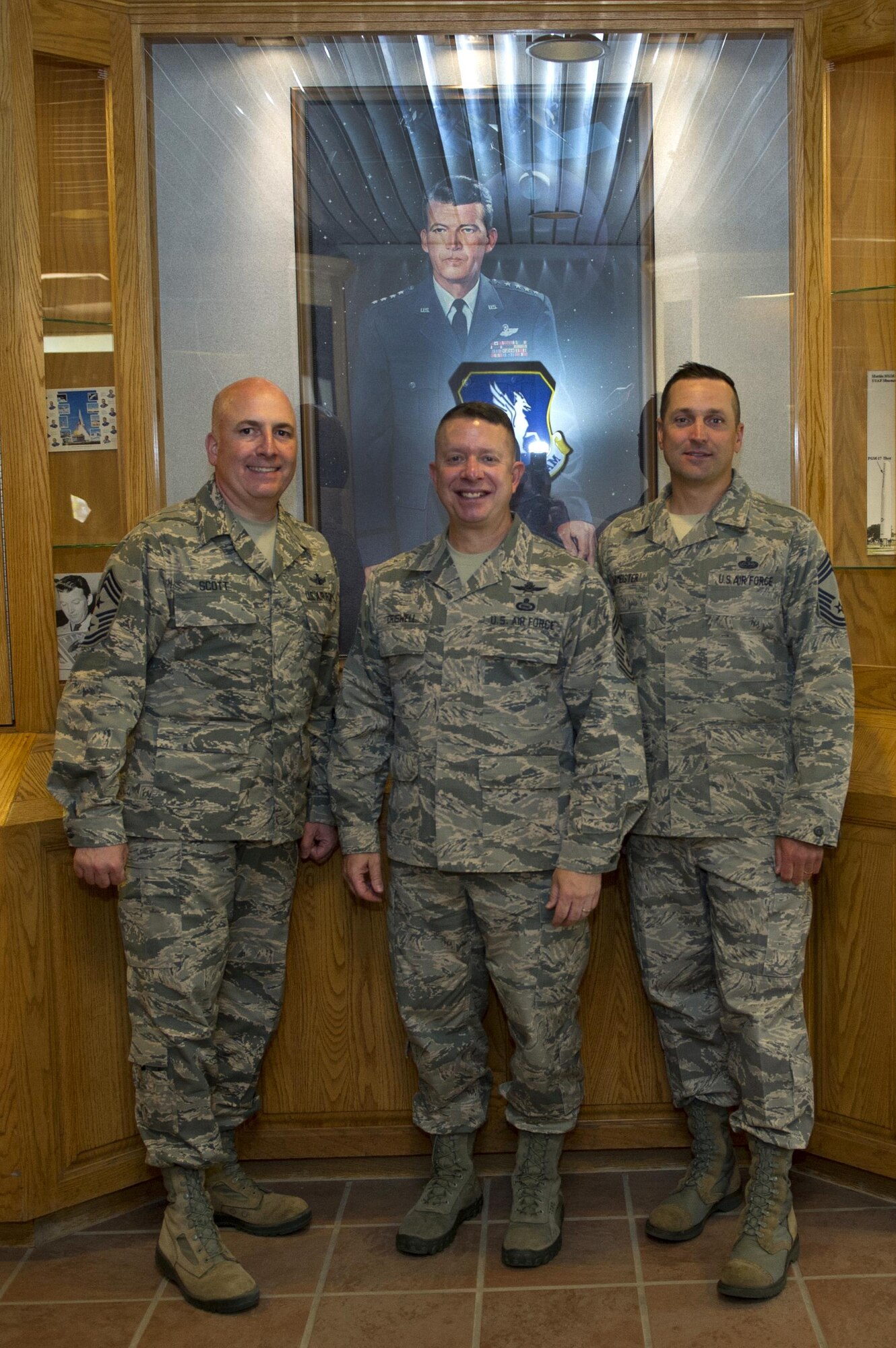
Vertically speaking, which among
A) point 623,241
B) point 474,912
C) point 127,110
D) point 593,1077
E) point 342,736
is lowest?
point 593,1077

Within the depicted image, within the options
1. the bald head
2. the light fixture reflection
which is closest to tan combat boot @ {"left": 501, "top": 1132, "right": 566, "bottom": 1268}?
the bald head

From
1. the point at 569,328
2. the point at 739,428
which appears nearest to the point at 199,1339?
the point at 739,428

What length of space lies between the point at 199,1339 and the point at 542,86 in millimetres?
2878

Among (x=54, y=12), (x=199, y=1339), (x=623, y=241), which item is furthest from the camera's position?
(x=623, y=241)

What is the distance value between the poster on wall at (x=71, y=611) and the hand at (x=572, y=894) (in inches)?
51.4

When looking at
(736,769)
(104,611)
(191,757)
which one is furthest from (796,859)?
(104,611)

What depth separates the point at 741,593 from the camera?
2562 mm

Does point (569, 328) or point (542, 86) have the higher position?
point (542, 86)

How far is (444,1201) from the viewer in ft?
8.83

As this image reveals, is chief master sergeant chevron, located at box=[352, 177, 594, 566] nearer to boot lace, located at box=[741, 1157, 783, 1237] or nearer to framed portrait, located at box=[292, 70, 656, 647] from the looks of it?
framed portrait, located at box=[292, 70, 656, 647]

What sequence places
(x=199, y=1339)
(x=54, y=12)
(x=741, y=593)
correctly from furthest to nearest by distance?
(x=54, y=12)
(x=741, y=593)
(x=199, y=1339)

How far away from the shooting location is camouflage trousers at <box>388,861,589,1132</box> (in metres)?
2.56

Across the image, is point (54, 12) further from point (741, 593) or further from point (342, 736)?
point (741, 593)

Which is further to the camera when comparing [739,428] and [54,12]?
[54,12]
